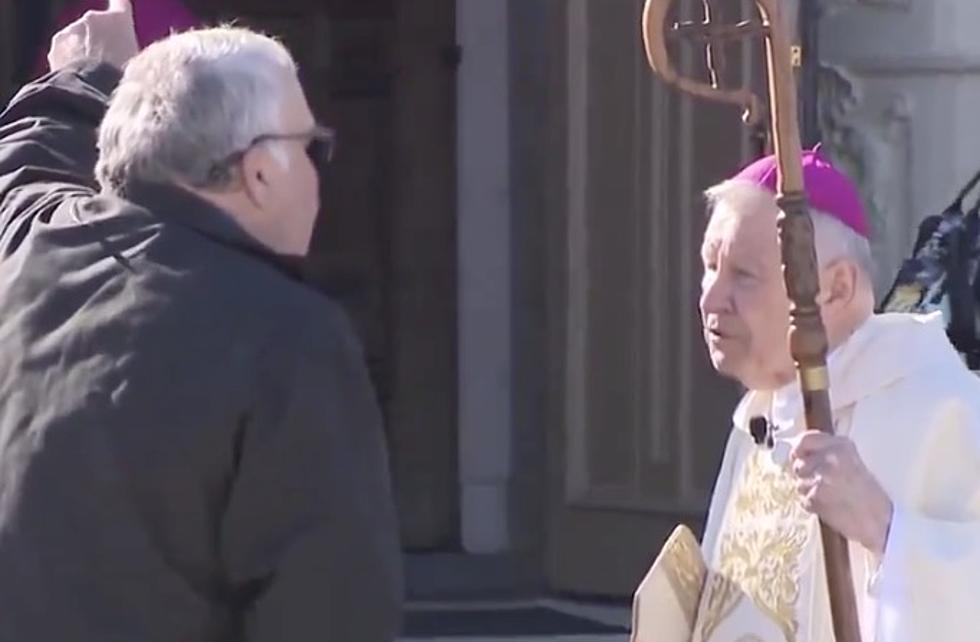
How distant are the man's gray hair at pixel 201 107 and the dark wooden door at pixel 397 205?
18.1ft

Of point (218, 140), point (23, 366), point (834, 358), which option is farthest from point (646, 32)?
point (23, 366)

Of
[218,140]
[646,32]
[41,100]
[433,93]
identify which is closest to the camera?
[218,140]

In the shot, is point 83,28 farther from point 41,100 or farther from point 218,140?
point 218,140

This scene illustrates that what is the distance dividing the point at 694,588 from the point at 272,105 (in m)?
0.98

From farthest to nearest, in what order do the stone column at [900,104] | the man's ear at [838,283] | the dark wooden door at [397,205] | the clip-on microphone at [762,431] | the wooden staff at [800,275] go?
the dark wooden door at [397,205] → the stone column at [900,104] → the clip-on microphone at [762,431] → the man's ear at [838,283] → the wooden staff at [800,275]

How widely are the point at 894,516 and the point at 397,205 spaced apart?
18.3 ft

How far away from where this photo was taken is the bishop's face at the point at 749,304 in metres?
3.15

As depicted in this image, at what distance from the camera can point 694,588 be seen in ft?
10.9

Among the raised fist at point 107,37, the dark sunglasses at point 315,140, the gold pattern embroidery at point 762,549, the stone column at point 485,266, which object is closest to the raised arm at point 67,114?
the raised fist at point 107,37

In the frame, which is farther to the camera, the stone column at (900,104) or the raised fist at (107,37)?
the stone column at (900,104)

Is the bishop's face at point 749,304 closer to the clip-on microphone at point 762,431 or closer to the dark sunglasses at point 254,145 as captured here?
the clip-on microphone at point 762,431

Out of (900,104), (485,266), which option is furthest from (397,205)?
(900,104)

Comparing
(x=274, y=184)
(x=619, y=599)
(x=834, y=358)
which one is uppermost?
(x=274, y=184)

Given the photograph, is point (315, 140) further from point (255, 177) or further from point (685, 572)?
point (685, 572)
